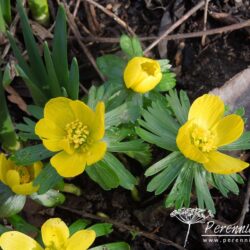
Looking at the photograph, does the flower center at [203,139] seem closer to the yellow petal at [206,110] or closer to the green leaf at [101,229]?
the yellow petal at [206,110]

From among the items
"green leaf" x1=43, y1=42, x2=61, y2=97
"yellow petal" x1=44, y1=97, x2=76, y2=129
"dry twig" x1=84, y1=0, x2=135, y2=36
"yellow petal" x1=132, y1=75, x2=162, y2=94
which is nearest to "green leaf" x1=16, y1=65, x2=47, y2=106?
"green leaf" x1=43, y1=42, x2=61, y2=97

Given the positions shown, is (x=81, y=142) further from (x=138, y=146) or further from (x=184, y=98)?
(x=184, y=98)

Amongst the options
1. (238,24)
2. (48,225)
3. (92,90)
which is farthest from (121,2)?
(48,225)

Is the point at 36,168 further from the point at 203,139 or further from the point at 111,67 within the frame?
the point at 203,139

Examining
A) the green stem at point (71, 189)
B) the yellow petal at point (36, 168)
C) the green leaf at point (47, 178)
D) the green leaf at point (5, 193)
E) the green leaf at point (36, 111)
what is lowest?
the green stem at point (71, 189)

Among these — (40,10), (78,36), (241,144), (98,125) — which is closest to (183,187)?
(241,144)

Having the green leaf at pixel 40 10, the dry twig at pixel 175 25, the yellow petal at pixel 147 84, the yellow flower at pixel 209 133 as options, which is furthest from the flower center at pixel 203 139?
the green leaf at pixel 40 10
